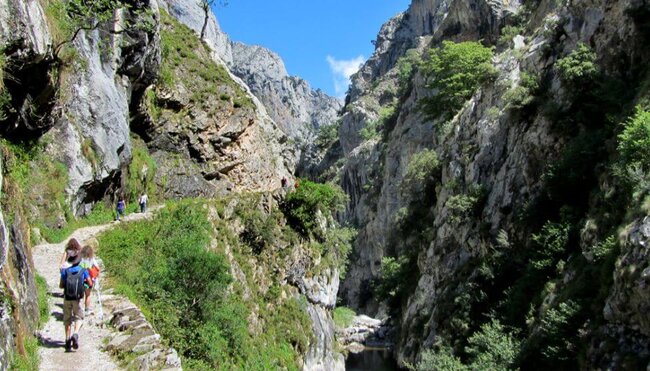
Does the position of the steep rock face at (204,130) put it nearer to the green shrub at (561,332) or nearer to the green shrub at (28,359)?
the green shrub at (561,332)

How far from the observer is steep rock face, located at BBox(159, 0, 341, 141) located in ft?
429

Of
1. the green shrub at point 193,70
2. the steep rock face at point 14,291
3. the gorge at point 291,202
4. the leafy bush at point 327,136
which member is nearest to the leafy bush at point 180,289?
the gorge at point 291,202

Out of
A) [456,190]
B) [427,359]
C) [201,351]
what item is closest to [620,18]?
[456,190]

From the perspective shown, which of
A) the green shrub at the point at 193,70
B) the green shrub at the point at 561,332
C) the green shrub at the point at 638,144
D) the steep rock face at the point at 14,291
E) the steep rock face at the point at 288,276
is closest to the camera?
the steep rock face at the point at 14,291

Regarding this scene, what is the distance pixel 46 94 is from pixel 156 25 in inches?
504

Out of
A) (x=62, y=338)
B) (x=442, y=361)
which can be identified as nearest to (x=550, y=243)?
(x=442, y=361)

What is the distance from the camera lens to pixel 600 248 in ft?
57.4

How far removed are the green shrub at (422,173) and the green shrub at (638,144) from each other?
24.8 meters

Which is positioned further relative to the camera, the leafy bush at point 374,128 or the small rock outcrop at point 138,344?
the leafy bush at point 374,128

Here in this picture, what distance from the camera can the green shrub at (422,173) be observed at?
142ft

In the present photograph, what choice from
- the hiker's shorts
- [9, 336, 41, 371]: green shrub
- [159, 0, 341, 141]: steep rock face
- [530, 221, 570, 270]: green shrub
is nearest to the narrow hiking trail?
[9, 336, 41, 371]: green shrub

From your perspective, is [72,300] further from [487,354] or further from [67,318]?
[487,354]

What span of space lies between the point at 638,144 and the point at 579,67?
10.6 m

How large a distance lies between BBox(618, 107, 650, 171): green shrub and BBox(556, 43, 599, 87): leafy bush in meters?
8.99
